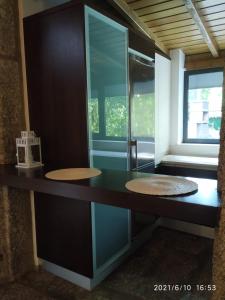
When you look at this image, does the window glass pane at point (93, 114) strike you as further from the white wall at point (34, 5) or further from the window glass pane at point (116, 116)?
the white wall at point (34, 5)

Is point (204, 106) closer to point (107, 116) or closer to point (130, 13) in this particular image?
point (130, 13)

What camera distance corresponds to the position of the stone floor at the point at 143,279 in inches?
71.3

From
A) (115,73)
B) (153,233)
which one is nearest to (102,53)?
(115,73)

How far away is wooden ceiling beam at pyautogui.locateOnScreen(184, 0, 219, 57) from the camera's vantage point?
2222 millimetres

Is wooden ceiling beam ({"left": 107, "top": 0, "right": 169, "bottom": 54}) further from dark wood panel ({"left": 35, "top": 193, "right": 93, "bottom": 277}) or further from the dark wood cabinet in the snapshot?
dark wood panel ({"left": 35, "top": 193, "right": 93, "bottom": 277})

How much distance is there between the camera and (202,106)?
10.9ft

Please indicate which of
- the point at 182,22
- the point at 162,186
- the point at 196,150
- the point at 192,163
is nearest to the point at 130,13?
the point at 182,22

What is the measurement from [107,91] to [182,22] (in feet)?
4.46

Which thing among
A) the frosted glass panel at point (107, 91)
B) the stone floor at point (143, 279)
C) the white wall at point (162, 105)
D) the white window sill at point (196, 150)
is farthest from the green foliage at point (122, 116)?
the stone floor at point (143, 279)

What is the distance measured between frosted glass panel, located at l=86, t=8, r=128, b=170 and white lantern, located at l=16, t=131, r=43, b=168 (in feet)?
1.40

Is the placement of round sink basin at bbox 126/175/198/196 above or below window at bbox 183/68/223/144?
below

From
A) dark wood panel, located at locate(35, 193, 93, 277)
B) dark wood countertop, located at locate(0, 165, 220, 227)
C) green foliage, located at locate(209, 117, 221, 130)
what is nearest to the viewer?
dark wood countertop, located at locate(0, 165, 220, 227)

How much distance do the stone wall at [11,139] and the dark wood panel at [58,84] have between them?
97mm

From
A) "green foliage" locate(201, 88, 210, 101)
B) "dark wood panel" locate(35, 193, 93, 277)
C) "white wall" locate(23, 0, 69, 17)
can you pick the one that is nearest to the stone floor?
"dark wood panel" locate(35, 193, 93, 277)
